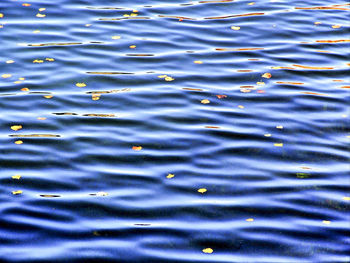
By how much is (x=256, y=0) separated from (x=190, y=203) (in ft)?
16.6

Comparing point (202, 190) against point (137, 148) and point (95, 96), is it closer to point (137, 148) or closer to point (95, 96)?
point (137, 148)

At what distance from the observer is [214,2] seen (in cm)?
865

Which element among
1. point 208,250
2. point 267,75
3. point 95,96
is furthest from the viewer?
point 267,75

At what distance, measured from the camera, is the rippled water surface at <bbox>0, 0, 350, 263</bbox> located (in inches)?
172

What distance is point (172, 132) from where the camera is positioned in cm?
569

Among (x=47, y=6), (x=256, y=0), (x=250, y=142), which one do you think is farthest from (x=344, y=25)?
(x=47, y=6)

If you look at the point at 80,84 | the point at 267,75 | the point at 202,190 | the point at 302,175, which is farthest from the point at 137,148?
the point at 267,75

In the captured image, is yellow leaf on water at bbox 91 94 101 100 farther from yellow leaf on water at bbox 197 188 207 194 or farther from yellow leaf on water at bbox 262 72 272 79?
yellow leaf on water at bbox 262 72 272 79

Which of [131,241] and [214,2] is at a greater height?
[214,2]

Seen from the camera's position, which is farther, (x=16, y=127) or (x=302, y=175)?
(x=16, y=127)

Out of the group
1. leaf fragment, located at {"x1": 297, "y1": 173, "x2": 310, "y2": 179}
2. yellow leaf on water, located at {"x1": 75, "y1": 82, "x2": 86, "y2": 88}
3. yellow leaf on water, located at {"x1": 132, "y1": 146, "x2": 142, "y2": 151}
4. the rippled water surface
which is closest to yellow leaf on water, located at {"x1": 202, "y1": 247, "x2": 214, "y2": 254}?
the rippled water surface

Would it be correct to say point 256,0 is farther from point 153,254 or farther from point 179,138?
point 153,254

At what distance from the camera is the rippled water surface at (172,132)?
437cm

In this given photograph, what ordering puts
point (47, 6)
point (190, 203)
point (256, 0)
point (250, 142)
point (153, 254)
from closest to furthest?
point (153, 254)
point (190, 203)
point (250, 142)
point (47, 6)
point (256, 0)
